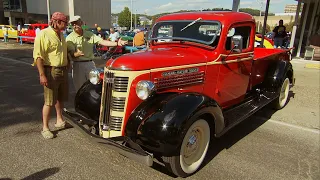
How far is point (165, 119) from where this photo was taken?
2713 millimetres

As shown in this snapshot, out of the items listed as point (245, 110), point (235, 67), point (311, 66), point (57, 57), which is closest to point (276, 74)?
point (245, 110)

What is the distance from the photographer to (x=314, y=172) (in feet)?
10.8

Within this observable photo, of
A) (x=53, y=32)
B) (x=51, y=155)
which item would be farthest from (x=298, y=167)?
(x=53, y=32)

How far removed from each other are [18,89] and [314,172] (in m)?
6.40

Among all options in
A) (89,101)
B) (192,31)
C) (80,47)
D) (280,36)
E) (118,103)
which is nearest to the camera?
(118,103)

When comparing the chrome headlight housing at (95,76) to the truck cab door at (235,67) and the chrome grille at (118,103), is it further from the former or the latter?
the truck cab door at (235,67)

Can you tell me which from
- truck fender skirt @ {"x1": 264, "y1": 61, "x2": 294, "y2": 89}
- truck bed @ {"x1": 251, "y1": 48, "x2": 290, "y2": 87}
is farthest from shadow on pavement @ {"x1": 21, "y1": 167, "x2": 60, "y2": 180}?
truck fender skirt @ {"x1": 264, "y1": 61, "x2": 294, "y2": 89}

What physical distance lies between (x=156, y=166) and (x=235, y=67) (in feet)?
6.44

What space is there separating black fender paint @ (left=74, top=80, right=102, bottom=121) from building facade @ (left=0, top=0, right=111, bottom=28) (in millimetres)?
44591

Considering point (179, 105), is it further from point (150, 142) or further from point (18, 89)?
point (18, 89)

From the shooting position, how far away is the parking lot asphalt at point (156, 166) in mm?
3113

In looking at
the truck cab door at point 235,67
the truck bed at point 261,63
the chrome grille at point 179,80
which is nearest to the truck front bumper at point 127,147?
the chrome grille at point 179,80

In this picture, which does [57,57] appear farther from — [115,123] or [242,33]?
[242,33]

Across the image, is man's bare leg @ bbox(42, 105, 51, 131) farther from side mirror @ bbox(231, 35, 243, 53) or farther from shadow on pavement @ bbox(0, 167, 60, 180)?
side mirror @ bbox(231, 35, 243, 53)
